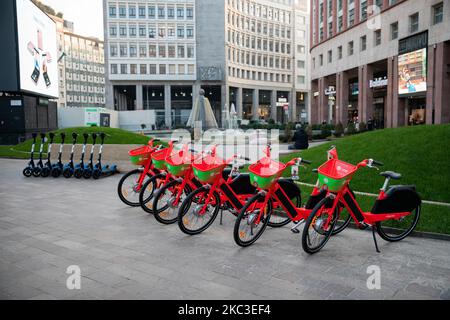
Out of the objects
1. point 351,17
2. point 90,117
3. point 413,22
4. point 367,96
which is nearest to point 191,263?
point 413,22

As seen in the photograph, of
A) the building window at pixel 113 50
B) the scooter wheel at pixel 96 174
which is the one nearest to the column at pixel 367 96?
the scooter wheel at pixel 96 174

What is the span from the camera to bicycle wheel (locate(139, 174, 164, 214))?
7.64 metres

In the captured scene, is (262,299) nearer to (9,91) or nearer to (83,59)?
(9,91)

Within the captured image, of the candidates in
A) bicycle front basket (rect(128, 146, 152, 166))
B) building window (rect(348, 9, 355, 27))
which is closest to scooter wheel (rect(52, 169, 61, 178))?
bicycle front basket (rect(128, 146, 152, 166))

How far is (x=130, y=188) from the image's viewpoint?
8320 mm

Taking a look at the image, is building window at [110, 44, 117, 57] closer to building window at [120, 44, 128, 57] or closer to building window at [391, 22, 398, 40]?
building window at [120, 44, 128, 57]

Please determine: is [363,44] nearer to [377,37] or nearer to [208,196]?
[377,37]

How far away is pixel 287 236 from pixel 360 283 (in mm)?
2017

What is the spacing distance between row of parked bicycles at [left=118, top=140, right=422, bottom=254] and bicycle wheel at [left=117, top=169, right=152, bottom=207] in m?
0.50

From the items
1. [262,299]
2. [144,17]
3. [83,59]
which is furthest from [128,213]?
[83,59]

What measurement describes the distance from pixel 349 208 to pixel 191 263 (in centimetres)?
243

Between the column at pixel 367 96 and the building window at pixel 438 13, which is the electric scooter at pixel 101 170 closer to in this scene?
the building window at pixel 438 13

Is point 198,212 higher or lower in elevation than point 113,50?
lower

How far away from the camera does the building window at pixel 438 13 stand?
95.8ft
